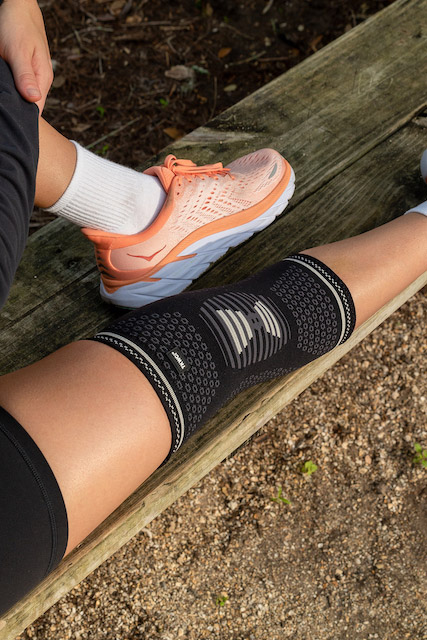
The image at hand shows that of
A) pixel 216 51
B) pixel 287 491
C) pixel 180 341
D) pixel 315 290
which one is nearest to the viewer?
pixel 180 341

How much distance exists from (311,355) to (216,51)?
2.61 meters

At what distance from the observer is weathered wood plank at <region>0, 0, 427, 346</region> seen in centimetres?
199

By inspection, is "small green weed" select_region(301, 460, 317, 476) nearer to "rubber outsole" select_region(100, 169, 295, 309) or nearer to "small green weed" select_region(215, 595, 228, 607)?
"small green weed" select_region(215, 595, 228, 607)

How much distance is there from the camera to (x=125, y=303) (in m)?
1.67

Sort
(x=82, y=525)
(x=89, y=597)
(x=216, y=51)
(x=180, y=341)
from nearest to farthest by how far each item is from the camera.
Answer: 1. (x=82, y=525)
2. (x=180, y=341)
3. (x=89, y=597)
4. (x=216, y=51)

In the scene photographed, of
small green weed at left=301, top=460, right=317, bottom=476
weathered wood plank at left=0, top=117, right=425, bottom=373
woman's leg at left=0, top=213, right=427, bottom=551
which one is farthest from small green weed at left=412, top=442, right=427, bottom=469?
woman's leg at left=0, top=213, right=427, bottom=551

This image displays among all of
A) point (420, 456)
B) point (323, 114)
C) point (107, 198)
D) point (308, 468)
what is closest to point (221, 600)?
point (308, 468)

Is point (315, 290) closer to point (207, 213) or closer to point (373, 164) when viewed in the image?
point (207, 213)

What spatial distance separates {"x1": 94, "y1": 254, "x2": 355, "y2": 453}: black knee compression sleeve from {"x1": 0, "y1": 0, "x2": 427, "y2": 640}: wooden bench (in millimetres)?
147

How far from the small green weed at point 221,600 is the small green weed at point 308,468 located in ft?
1.50

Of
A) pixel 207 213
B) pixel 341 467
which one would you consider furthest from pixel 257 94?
pixel 341 467

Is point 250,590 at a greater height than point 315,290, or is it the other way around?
point 315,290

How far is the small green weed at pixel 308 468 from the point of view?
1989mm

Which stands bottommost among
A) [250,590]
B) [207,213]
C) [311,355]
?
[250,590]
